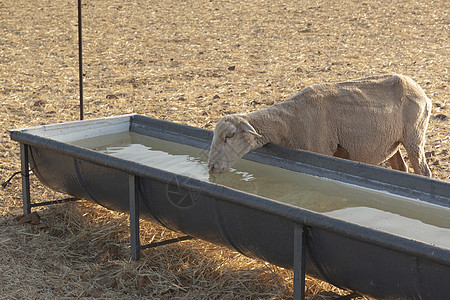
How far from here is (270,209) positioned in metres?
3.60

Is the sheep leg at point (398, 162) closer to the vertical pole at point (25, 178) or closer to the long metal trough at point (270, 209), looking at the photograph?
the long metal trough at point (270, 209)

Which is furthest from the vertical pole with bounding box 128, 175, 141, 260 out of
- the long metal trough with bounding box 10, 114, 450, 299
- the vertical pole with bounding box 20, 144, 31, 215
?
the vertical pole with bounding box 20, 144, 31, 215

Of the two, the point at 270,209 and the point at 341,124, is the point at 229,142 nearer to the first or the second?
the point at 341,124

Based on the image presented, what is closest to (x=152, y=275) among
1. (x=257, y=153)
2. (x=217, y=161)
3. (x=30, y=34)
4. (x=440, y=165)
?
(x=217, y=161)

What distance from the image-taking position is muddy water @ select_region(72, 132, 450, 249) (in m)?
4.14

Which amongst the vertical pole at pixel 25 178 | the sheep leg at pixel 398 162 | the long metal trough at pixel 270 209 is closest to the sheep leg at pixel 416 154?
the sheep leg at pixel 398 162

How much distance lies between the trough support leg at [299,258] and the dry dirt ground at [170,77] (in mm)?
527

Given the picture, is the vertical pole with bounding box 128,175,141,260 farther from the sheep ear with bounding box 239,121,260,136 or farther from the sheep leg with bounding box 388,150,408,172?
the sheep leg with bounding box 388,150,408,172

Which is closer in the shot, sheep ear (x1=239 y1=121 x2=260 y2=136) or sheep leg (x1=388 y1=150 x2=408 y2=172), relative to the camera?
sheep ear (x1=239 y1=121 x2=260 y2=136)

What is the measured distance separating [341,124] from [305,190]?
0.85 metres

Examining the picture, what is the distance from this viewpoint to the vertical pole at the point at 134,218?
4.41 metres

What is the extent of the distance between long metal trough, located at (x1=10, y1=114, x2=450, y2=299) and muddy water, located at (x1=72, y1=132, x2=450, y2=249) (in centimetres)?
6

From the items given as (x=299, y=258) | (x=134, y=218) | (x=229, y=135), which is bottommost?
(x=134, y=218)

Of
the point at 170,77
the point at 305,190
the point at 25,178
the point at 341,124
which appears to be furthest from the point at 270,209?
the point at 170,77
